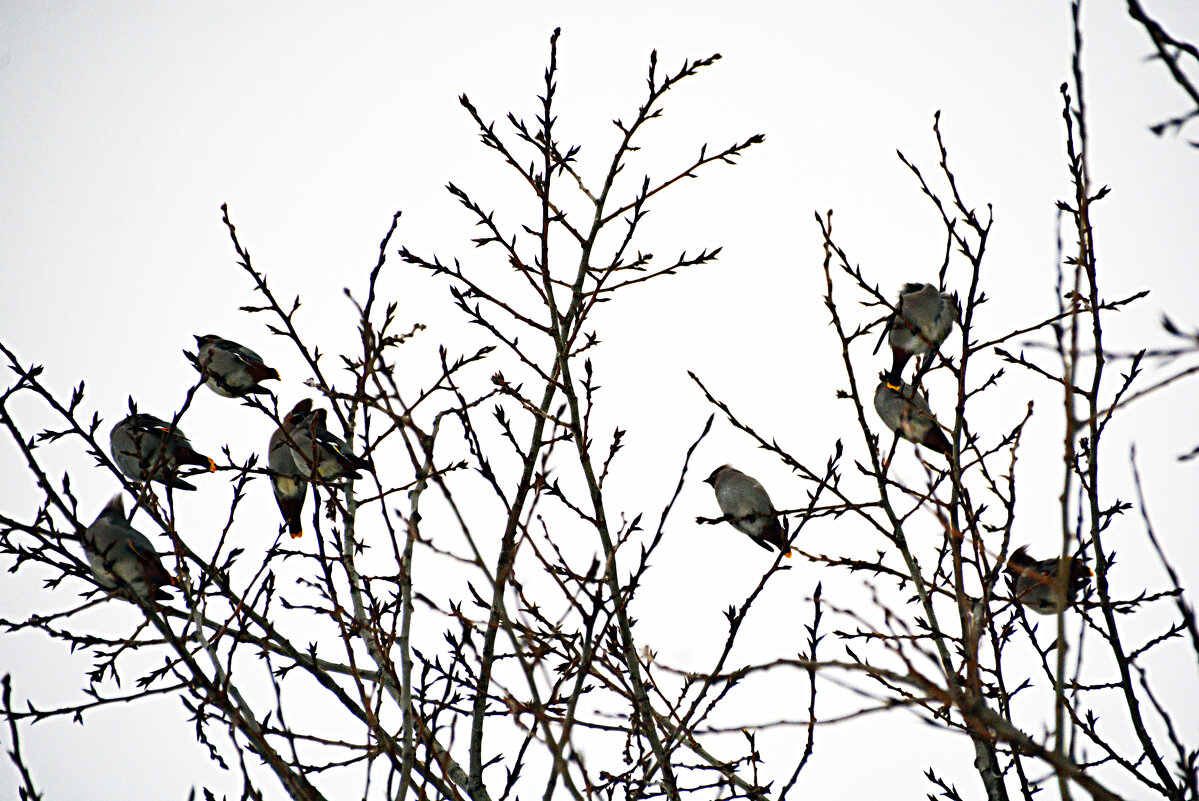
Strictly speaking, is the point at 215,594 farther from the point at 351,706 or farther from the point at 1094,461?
the point at 1094,461

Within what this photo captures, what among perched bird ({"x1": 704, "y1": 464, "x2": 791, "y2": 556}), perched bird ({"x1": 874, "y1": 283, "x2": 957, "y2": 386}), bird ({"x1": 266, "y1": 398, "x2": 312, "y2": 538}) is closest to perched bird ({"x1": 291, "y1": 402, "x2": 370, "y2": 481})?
bird ({"x1": 266, "y1": 398, "x2": 312, "y2": 538})

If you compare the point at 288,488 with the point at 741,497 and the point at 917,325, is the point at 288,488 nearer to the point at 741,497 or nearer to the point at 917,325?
the point at 741,497

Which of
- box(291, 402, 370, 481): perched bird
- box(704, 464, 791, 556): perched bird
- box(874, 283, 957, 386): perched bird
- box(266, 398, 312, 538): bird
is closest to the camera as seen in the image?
box(291, 402, 370, 481): perched bird

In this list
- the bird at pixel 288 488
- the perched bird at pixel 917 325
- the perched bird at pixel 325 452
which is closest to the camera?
the perched bird at pixel 325 452

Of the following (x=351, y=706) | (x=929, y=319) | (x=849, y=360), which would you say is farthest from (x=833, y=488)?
(x=929, y=319)

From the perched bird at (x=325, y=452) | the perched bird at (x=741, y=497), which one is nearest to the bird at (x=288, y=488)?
the perched bird at (x=325, y=452)

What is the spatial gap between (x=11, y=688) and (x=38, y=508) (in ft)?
3.43

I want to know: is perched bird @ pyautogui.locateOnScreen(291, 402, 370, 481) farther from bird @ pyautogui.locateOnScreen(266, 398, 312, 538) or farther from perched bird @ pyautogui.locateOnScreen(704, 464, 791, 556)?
perched bird @ pyautogui.locateOnScreen(704, 464, 791, 556)

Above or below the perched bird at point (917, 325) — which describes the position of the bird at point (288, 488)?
below

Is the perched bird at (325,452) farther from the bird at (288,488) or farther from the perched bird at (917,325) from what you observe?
the perched bird at (917,325)

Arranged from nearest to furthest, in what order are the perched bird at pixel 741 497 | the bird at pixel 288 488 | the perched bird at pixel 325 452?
1. the perched bird at pixel 325 452
2. the bird at pixel 288 488
3. the perched bird at pixel 741 497

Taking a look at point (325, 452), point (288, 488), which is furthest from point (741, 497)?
point (288, 488)

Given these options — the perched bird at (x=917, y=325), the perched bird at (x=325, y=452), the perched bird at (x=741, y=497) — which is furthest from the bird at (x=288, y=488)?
the perched bird at (x=917, y=325)

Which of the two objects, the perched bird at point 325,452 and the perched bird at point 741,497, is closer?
the perched bird at point 325,452
